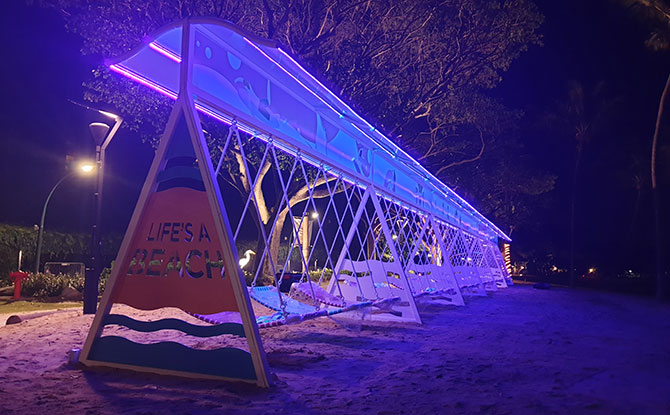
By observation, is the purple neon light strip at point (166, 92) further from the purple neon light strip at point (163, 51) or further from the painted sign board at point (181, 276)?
the painted sign board at point (181, 276)

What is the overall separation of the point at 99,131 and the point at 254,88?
557 cm

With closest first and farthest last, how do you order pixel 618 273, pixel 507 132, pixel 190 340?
pixel 190 340 → pixel 507 132 → pixel 618 273

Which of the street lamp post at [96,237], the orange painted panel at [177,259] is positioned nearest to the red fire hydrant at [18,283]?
the street lamp post at [96,237]

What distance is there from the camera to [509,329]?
749cm

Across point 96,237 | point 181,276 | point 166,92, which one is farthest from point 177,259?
point 96,237

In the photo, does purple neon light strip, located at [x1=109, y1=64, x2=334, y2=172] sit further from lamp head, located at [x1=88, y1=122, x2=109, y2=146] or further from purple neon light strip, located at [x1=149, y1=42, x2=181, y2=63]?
lamp head, located at [x1=88, y1=122, x2=109, y2=146]

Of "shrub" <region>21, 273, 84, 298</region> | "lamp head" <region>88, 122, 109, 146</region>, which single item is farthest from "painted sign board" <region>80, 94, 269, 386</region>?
"shrub" <region>21, 273, 84, 298</region>

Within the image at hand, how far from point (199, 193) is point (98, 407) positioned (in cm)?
162

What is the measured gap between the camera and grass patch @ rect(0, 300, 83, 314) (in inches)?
363

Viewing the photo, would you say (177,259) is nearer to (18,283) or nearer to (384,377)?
(384,377)

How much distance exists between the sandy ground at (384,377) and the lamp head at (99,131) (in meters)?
3.68

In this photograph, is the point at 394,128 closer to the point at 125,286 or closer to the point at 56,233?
the point at 56,233

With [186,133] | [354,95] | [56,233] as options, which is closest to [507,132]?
[354,95]

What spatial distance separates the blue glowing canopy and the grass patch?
22.0 feet
